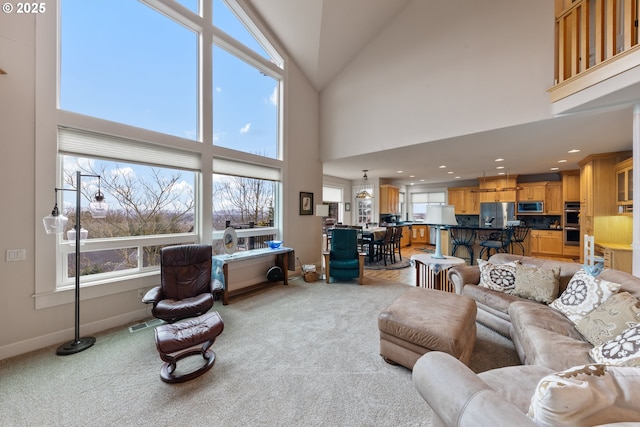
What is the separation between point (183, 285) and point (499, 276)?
3.79m

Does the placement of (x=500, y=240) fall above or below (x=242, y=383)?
above

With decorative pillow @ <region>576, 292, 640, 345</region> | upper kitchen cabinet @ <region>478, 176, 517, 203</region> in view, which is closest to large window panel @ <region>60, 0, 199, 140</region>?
decorative pillow @ <region>576, 292, 640, 345</region>

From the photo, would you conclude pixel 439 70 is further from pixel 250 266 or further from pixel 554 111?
pixel 250 266

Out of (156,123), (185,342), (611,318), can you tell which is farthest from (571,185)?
(156,123)

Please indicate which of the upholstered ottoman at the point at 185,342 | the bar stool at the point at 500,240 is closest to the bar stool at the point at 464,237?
the bar stool at the point at 500,240

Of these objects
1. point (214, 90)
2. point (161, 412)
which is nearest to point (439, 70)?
point (214, 90)

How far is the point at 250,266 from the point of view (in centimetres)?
439

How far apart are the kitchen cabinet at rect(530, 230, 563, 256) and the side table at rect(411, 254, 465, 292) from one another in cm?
579

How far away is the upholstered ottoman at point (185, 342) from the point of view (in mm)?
1909

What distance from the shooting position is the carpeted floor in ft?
5.32

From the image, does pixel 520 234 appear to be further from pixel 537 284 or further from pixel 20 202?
pixel 20 202

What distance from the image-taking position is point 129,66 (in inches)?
124

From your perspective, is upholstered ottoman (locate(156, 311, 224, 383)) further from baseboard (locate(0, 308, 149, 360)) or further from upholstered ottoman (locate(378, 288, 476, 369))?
upholstered ottoman (locate(378, 288, 476, 369))

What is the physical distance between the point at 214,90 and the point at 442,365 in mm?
4482
